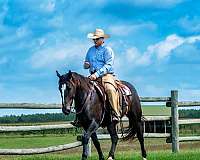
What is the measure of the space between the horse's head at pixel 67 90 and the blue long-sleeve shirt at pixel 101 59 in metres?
1.26

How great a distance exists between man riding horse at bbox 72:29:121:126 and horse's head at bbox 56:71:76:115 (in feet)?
3.82

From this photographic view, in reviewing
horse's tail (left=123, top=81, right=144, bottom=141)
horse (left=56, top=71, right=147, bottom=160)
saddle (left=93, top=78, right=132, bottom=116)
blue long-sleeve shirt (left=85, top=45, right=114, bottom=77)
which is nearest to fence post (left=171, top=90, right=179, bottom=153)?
horse's tail (left=123, top=81, right=144, bottom=141)

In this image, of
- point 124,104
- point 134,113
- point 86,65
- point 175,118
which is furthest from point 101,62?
point 175,118

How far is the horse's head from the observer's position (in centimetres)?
916

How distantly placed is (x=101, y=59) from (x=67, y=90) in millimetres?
1553

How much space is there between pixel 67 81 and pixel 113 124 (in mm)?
2053

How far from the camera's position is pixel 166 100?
15.2 metres

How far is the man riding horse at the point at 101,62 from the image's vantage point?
416 inches

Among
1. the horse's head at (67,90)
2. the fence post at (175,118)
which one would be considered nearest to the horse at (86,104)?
Answer: the horse's head at (67,90)

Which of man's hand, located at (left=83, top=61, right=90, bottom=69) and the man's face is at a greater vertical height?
the man's face

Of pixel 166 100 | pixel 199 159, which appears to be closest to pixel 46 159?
pixel 199 159

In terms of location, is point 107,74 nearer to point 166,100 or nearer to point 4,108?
point 4,108

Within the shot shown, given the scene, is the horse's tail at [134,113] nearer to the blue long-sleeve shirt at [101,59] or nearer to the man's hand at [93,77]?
the blue long-sleeve shirt at [101,59]

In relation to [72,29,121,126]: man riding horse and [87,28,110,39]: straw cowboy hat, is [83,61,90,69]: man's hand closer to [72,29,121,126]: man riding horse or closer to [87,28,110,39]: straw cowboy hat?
[72,29,121,126]: man riding horse
